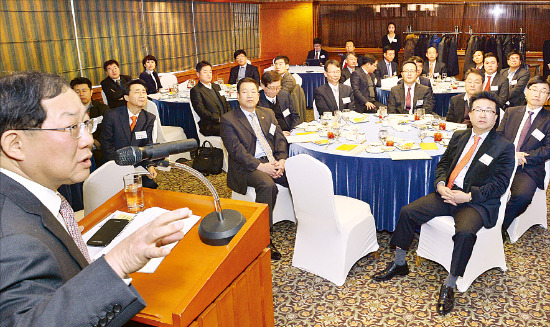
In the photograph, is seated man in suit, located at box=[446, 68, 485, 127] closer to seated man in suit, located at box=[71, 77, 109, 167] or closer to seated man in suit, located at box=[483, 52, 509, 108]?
seated man in suit, located at box=[483, 52, 509, 108]

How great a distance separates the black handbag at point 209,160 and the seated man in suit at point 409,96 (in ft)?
7.91

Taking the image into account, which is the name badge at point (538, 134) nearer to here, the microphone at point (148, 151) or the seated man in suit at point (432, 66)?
the microphone at point (148, 151)

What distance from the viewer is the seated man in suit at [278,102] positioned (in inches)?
198

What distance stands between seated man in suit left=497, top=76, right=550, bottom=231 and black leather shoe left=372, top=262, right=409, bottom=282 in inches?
42.6

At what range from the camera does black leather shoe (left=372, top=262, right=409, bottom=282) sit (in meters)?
3.35

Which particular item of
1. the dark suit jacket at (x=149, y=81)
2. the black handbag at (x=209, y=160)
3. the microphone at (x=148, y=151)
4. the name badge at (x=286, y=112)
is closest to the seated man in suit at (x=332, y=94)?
the name badge at (x=286, y=112)

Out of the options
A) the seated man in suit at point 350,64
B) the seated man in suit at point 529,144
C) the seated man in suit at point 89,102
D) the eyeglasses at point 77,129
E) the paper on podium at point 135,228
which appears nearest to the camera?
the eyeglasses at point 77,129

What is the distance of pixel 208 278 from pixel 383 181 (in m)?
2.59

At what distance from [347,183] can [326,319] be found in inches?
54.3

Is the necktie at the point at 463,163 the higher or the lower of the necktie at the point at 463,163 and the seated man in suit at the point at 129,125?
the lower

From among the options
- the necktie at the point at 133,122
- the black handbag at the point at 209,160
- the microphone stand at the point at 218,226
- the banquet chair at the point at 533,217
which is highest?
the necktie at the point at 133,122

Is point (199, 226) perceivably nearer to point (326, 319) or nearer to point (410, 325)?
point (326, 319)

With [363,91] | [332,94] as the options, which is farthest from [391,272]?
[363,91]

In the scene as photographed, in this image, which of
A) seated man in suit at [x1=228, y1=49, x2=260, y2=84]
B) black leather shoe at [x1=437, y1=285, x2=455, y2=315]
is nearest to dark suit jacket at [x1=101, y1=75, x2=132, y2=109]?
seated man in suit at [x1=228, y1=49, x2=260, y2=84]
